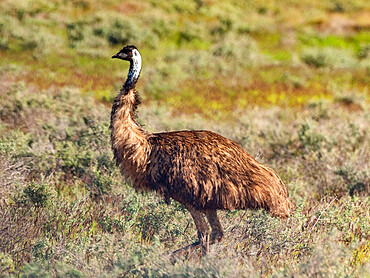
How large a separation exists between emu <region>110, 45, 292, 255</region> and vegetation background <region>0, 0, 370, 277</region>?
0.95ft

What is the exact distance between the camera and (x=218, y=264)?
14.5ft

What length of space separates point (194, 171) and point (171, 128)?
15.5 feet

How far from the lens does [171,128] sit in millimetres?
9797

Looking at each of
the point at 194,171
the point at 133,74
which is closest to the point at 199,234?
the point at 194,171

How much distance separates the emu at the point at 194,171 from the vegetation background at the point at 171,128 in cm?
29

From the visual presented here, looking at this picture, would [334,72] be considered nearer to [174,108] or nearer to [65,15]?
[174,108]

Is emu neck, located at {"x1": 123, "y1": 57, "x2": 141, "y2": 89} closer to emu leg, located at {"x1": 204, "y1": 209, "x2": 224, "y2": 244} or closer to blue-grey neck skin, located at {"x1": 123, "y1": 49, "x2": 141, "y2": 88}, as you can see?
blue-grey neck skin, located at {"x1": 123, "y1": 49, "x2": 141, "y2": 88}

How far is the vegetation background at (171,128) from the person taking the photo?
496cm

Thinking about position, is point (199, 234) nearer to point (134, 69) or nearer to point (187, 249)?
point (187, 249)

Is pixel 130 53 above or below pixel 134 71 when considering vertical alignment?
above

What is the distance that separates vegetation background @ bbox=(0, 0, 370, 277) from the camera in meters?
4.96

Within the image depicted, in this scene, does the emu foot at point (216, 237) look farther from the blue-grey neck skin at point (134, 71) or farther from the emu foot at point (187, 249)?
the blue-grey neck skin at point (134, 71)

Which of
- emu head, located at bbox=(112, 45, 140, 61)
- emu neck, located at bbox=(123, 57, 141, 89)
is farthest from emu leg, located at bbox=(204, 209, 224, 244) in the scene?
emu head, located at bbox=(112, 45, 140, 61)

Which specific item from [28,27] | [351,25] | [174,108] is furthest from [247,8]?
[174,108]
